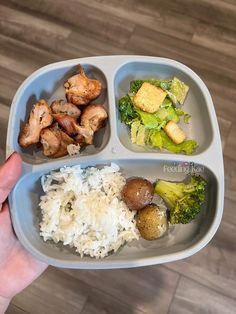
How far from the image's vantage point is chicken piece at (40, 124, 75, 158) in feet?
4.19

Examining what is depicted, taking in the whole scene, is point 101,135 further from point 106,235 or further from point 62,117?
point 106,235

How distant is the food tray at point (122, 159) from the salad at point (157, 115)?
0.03 meters

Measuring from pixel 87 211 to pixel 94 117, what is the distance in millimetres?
336

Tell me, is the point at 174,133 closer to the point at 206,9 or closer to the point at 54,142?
the point at 54,142

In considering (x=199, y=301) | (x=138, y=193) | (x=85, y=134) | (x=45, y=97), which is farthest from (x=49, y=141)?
(x=199, y=301)

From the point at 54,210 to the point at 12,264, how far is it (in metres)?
0.29

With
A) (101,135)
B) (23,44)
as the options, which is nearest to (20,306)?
(101,135)

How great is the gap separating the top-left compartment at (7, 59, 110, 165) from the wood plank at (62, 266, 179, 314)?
0.67 meters

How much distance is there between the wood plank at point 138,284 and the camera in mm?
1639

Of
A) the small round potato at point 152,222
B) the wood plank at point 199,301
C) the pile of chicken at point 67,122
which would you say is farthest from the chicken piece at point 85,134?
the wood plank at point 199,301

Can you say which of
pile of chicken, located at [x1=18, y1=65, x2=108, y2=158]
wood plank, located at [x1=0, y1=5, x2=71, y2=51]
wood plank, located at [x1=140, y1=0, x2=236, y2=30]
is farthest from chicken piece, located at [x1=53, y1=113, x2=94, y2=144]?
wood plank, located at [x1=140, y1=0, x2=236, y2=30]

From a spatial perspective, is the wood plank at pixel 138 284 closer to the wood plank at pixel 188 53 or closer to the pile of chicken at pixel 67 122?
the pile of chicken at pixel 67 122

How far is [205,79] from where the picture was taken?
2145 millimetres

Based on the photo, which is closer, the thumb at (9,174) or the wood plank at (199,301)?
the thumb at (9,174)
